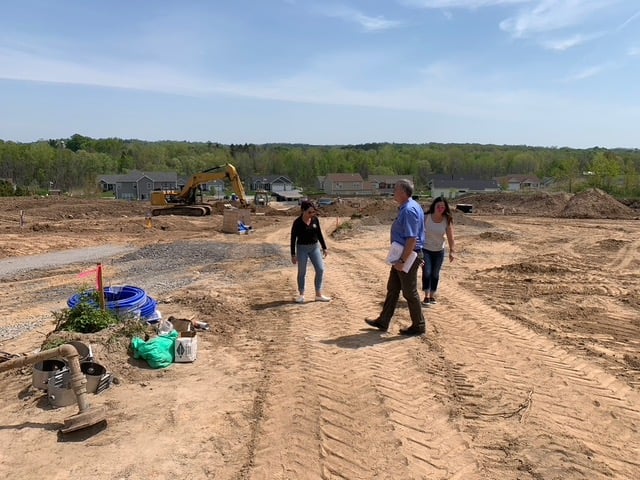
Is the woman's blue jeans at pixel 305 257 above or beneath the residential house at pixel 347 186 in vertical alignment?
above

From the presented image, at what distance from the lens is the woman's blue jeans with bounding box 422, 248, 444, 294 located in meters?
7.61

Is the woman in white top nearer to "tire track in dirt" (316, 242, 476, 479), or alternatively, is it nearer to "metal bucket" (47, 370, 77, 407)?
"tire track in dirt" (316, 242, 476, 479)

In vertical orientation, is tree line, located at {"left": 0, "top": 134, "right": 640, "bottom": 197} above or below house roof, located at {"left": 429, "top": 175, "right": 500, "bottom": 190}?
above

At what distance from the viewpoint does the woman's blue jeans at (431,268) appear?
7.61m

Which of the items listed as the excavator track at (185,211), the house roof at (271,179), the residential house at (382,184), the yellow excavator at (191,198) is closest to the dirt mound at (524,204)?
the yellow excavator at (191,198)

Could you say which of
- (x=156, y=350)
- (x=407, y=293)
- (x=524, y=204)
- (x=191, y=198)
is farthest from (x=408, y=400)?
(x=524, y=204)

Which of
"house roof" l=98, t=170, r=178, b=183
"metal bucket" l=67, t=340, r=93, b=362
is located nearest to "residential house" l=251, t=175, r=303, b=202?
"house roof" l=98, t=170, r=178, b=183

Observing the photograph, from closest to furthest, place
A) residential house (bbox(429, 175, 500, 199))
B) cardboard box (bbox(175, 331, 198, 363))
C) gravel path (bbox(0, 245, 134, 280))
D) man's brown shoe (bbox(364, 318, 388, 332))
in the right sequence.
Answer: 1. cardboard box (bbox(175, 331, 198, 363))
2. man's brown shoe (bbox(364, 318, 388, 332))
3. gravel path (bbox(0, 245, 134, 280))
4. residential house (bbox(429, 175, 500, 199))

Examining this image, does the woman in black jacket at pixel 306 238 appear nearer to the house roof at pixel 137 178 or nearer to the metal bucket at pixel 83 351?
the metal bucket at pixel 83 351

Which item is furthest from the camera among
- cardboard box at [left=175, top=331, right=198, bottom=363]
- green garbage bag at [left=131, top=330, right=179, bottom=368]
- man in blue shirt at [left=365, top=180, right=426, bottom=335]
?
man in blue shirt at [left=365, top=180, right=426, bottom=335]

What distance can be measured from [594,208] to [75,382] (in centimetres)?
3264

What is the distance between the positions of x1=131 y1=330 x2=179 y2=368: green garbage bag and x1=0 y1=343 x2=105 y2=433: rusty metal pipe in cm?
88

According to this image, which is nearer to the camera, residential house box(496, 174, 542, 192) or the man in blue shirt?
the man in blue shirt

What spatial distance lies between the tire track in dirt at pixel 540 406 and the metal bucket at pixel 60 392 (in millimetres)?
3359
